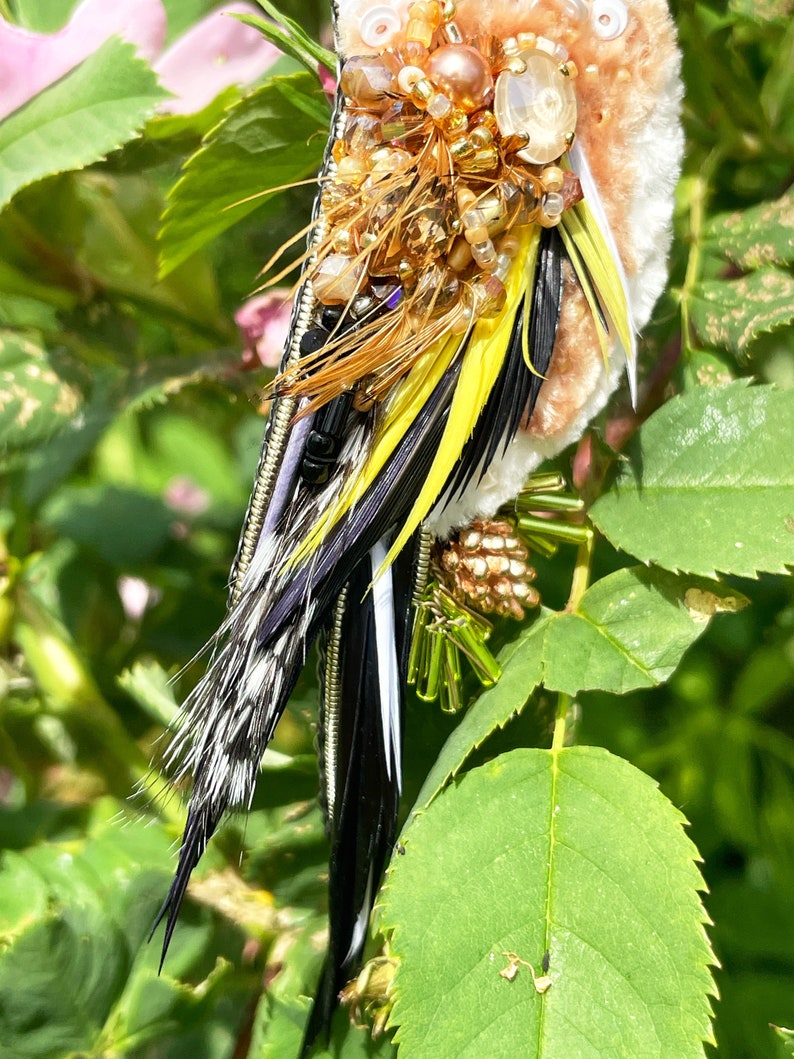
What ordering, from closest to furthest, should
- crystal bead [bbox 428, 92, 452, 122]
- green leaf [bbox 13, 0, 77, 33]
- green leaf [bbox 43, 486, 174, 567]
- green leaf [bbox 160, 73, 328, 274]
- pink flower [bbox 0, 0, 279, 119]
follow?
crystal bead [bbox 428, 92, 452, 122]
green leaf [bbox 160, 73, 328, 274]
pink flower [bbox 0, 0, 279, 119]
green leaf [bbox 13, 0, 77, 33]
green leaf [bbox 43, 486, 174, 567]

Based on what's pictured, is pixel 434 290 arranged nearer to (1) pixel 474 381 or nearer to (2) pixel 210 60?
(1) pixel 474 381

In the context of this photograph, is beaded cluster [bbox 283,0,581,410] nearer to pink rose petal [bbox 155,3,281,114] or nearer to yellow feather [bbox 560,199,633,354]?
yellow feather [bbox 560,199,633,354]

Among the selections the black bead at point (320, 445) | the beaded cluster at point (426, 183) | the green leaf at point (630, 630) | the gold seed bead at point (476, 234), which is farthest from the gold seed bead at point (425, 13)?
the green leaf at point (630, 630)

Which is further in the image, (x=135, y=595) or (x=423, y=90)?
(x=135, y=595)

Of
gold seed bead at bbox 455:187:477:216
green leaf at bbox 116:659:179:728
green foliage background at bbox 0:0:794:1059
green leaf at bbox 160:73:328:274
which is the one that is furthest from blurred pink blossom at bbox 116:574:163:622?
gold seed bead at bbox 455:187:477:216

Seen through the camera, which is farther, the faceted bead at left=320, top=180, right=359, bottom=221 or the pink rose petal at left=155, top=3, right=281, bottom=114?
the pink rose petal at left=155, top=3, right=281, bottom=114

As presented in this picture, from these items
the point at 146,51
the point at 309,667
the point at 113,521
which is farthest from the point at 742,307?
the point at 113,521

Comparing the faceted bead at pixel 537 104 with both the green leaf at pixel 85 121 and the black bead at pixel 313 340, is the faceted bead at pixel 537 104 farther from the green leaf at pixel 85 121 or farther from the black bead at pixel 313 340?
the green leaf at pixel 85 121
